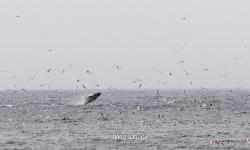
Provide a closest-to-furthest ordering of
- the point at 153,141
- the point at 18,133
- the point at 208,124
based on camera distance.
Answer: the point at 153,141 → the point at 18,133 → the point at 208,124

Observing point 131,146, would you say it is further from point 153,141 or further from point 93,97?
point 93,97

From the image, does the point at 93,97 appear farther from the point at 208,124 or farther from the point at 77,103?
the point at 208,124

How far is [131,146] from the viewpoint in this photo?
45.4 m

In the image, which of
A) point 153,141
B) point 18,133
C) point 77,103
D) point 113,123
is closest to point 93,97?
point 77,103

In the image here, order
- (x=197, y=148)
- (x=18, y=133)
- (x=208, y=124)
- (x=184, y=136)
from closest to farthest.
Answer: (x=197, y=148), (x=184, y=136), (x=18, y=133), (x=208, y=124)

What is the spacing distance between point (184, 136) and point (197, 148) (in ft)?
25.1

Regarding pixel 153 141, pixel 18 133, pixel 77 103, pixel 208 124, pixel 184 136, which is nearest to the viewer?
pixel 153 141

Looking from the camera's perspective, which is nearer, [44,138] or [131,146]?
[131,146]

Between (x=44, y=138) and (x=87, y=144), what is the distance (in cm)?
603

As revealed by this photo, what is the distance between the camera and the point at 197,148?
4472 cm

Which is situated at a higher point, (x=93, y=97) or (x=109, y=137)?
(x=93, y=97)

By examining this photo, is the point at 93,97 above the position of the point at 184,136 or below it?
above

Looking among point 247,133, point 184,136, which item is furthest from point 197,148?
point 247,133

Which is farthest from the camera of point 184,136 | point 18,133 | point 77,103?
point 77,103
